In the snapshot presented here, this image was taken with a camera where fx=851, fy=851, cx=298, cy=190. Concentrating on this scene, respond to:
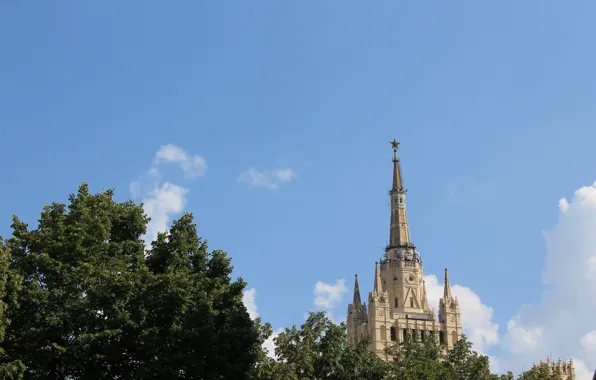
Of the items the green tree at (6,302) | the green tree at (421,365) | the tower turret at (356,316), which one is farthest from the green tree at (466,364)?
the tower turret at (356,316)

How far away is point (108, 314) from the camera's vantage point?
120 ft

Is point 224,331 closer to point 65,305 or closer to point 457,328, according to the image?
point 65,305

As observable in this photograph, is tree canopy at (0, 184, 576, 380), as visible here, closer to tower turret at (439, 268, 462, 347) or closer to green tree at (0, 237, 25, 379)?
→ green tree at (0, 237, 25, 379)

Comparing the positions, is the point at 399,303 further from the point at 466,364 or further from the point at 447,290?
the point at 466,364

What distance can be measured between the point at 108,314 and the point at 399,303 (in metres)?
85.2

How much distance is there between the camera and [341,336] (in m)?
50.3

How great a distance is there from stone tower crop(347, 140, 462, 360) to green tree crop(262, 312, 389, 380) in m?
61.8

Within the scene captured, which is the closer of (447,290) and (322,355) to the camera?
(322,355)

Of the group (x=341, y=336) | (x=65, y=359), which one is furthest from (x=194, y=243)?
(x=341, y=336)

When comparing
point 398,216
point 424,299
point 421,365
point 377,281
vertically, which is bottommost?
point 421,365

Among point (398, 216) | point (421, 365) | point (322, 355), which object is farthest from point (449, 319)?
point (322, 355)

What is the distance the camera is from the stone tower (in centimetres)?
11412

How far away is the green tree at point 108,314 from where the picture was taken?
35.5m

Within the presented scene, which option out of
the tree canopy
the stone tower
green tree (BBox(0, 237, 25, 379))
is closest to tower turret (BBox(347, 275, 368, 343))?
the stone tower
